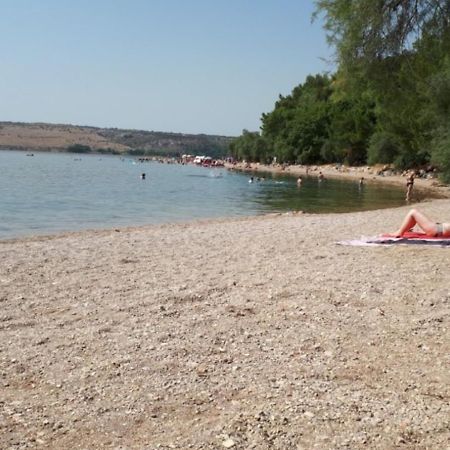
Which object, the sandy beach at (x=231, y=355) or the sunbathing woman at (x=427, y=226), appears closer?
the sandy beach at (x=231, y=355)

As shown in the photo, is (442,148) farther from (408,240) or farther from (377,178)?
(377,178)

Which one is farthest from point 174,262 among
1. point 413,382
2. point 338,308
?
point 413,382

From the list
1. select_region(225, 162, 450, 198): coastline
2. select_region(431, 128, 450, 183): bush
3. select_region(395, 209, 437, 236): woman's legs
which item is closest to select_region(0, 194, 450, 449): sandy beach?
select_region(395, 209, 437, 236): woman's legs

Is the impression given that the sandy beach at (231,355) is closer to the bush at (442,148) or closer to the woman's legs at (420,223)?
the woman's legs at (420,223)

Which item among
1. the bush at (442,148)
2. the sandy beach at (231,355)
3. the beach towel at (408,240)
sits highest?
the bush at (442,148)

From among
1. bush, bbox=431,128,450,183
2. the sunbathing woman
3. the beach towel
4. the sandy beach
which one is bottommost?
the sandy beach

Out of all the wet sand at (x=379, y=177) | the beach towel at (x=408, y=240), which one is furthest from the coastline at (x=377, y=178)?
the beach towel at (x=408, y=240)

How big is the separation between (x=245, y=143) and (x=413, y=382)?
136423mm

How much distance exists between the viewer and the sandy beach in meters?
4.18

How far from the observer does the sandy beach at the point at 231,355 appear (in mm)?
4184

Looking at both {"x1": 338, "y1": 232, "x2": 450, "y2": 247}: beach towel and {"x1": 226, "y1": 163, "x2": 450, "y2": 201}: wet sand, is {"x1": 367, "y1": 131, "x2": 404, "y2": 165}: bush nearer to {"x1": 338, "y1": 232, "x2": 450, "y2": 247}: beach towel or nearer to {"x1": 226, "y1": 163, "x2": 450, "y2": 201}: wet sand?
{"x1": 226, "y1": 163, "x2": 450, "y2": 201}: wet sand

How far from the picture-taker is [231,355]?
221 inches

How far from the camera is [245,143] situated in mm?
139750

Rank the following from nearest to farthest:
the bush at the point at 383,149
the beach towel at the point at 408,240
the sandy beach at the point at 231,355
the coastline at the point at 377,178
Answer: the sandy beach at the point at 231,355 < the beach towel at the point at 408,240 < the coastline at the point at 377,178 < the bush at the point at 383,149
